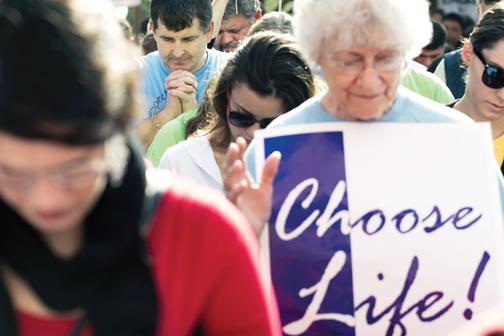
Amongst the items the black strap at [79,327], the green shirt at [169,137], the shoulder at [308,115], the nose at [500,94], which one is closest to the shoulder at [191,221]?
the black strap at [79,327]

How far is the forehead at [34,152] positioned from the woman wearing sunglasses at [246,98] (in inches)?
68.4

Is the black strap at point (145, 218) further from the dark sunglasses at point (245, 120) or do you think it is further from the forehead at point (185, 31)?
the forehead at point (185, 31)

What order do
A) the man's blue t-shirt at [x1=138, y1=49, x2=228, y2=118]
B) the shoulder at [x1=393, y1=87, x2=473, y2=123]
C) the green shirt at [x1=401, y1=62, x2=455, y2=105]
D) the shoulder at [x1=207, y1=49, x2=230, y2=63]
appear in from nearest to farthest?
the shoulder at [x1=393, y1=87, x2=473, y2=123]
the green shirt at [x1=401, y1=62, x2=455, y2=105]
the man's blue t-shirt at [x1=138, y1=49, x2=228, y2=118]
the shoulder at [x1=207, y1=49, x2=230, y2=63]

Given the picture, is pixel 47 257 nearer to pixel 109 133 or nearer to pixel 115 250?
pixel 115 250

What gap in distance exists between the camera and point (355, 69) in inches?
123

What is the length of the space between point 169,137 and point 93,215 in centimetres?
223

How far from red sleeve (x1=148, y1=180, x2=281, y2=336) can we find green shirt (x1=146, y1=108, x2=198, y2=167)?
2.05m

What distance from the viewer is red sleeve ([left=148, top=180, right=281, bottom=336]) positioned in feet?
7.38

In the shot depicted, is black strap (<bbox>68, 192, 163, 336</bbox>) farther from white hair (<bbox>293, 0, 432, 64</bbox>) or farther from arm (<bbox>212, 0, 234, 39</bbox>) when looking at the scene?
arm (<bbox>212, 0, 234, 39</bbox>)

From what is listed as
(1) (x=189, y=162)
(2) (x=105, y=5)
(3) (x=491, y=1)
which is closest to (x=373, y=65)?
(1) (x=189, y=162)

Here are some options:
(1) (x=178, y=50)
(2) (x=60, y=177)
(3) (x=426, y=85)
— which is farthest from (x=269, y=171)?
(1) (x=178, y=50)

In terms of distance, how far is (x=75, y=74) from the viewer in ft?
6.31

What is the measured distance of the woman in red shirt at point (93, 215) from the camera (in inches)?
76.0

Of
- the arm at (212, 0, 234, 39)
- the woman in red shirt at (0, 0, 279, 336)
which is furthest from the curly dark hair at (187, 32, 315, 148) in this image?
the arm at (212, 0, 234, 39)
